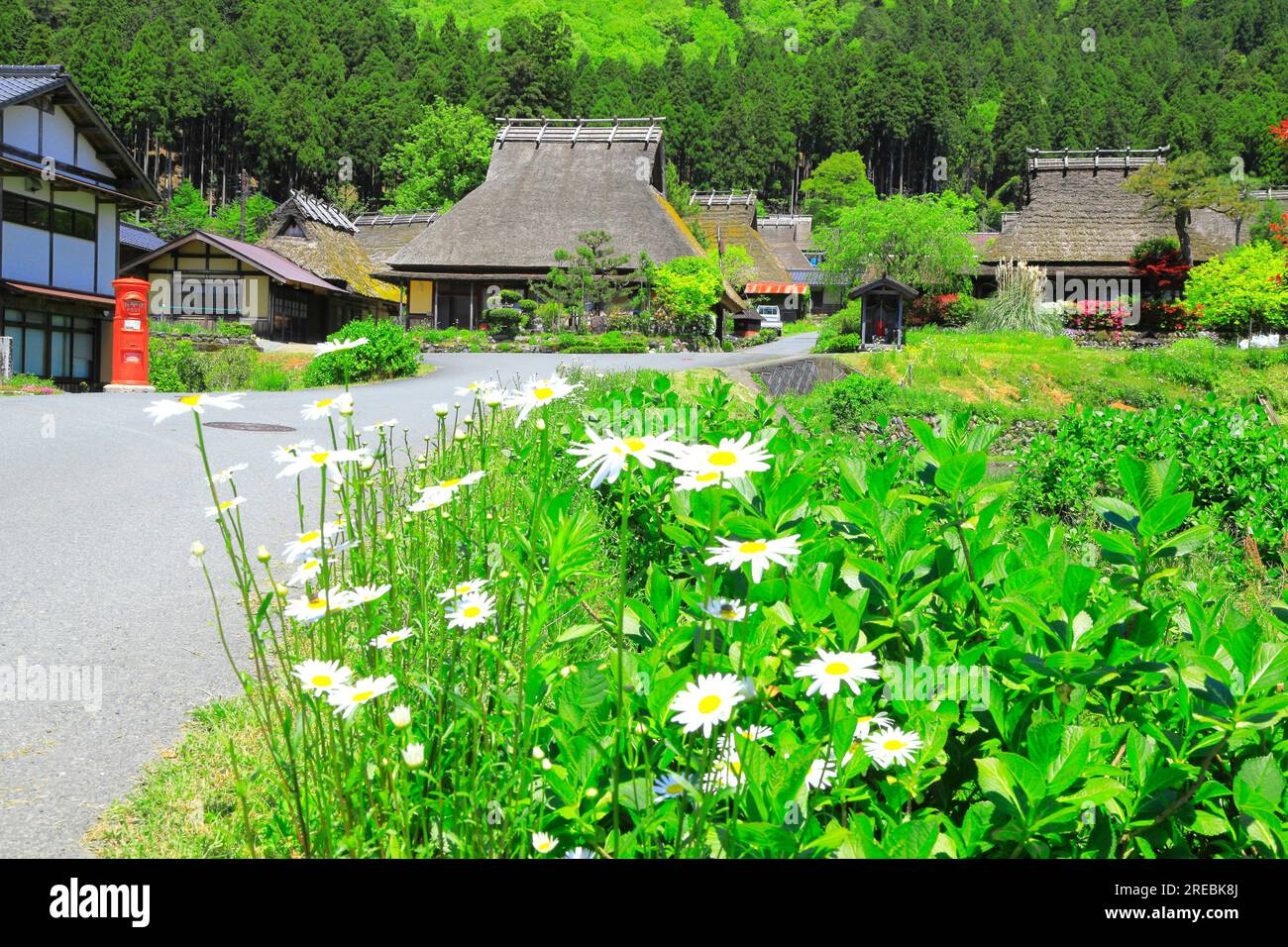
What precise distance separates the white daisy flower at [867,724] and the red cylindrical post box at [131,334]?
56.9 ft

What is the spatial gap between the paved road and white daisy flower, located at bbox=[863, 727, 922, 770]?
1.74m

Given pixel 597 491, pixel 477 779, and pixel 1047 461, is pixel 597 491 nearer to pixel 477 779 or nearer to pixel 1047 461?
pixel 477 779

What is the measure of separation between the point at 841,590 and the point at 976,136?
83.3 meters

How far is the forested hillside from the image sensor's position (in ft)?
204

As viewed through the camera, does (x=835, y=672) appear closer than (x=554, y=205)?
Yes

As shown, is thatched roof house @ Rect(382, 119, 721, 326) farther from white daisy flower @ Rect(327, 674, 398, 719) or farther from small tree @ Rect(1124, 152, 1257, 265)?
white daisy flower @ Rect(327, 674, 398, 719)

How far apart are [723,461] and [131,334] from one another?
17.8m

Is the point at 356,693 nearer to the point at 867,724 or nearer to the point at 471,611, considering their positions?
the point at 471,611

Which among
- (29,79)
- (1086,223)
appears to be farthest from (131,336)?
(1086,223)

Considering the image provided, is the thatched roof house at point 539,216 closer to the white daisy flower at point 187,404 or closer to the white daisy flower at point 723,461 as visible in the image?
the white daisy flower at point 187,404

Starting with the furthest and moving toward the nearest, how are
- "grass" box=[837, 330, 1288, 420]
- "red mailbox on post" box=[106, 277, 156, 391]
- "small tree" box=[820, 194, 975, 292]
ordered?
"small tree" box=[820, 194, 975, 292], "grass" box=[837, 330, 1288, 420], "red mailbox on post" box=[106, 277, 156, 391]

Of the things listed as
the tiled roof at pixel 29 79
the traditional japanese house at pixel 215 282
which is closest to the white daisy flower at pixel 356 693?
the tiled roof at pixel 29 79

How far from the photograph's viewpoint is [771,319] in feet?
152

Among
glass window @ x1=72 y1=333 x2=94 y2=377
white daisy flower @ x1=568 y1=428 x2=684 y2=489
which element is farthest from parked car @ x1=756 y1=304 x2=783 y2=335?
white daisy flower @ x1=568 y1=428 x2=684 y2=489
